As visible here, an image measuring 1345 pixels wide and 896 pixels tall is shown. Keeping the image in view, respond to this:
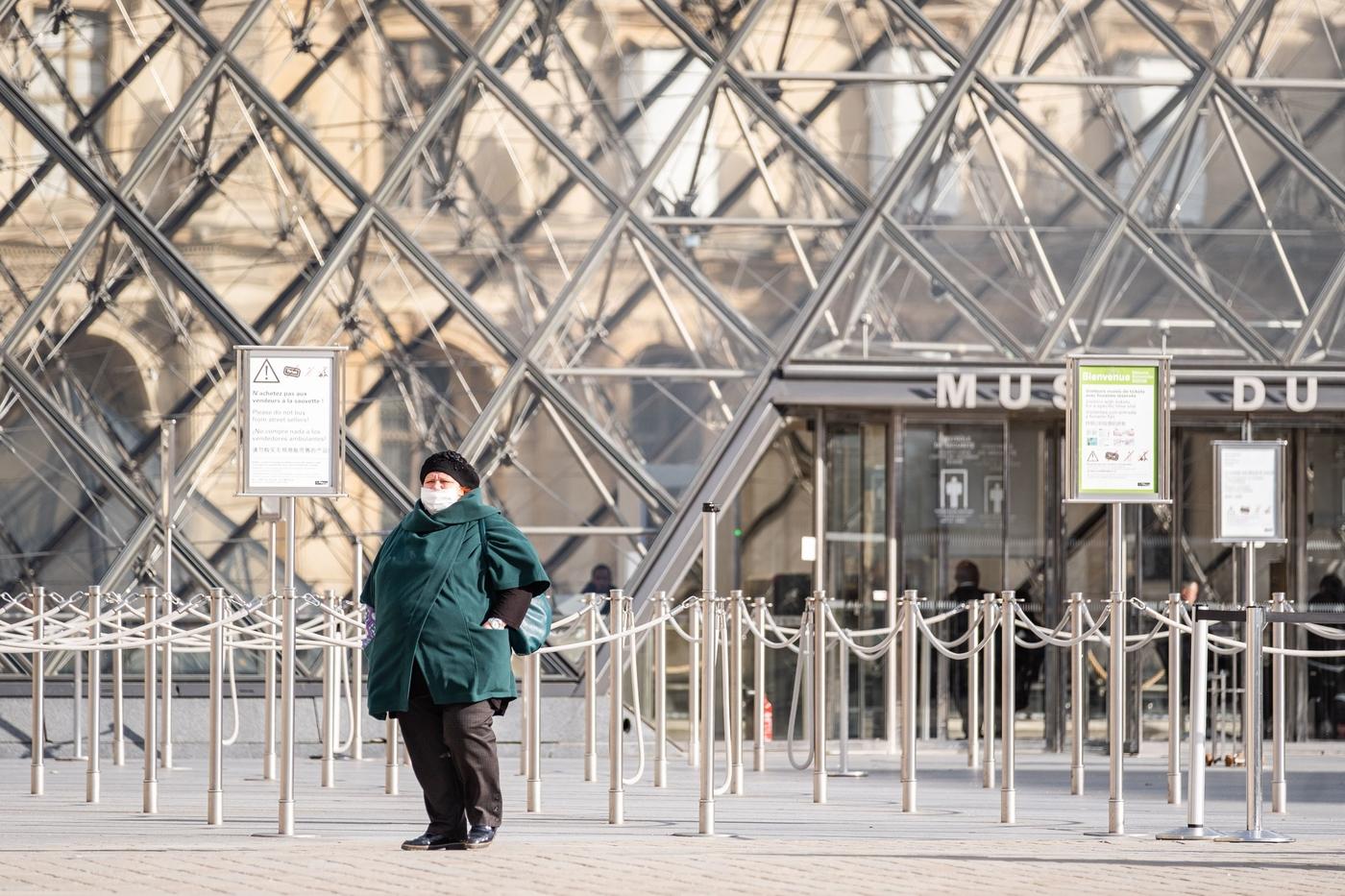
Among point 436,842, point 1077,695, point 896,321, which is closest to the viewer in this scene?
point 436,842

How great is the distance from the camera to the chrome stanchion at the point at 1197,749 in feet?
31.5

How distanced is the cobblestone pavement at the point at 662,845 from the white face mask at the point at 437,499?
1.40 metres

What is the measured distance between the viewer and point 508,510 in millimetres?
17078

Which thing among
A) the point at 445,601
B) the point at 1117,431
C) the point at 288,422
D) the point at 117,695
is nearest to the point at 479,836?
the point at 445,601

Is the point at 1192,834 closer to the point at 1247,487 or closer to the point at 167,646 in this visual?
the point at 1247,487

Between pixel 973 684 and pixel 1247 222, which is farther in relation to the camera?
pixel 1247 222

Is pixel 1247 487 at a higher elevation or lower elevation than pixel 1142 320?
lower

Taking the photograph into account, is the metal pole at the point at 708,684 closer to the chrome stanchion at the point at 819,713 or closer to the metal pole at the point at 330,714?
the chrome stanchion at the point at 819,713

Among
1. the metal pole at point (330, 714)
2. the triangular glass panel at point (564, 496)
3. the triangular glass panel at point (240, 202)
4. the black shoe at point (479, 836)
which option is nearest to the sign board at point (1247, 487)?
the triangular glass panel at point (564, 496)

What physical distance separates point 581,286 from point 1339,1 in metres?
6.79

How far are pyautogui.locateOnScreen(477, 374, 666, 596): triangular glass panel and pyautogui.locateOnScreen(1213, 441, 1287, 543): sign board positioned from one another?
194 inches

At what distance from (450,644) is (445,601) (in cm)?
17

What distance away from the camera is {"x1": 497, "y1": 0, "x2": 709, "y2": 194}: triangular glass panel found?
1766cm

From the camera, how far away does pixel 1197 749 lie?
9.60 m
